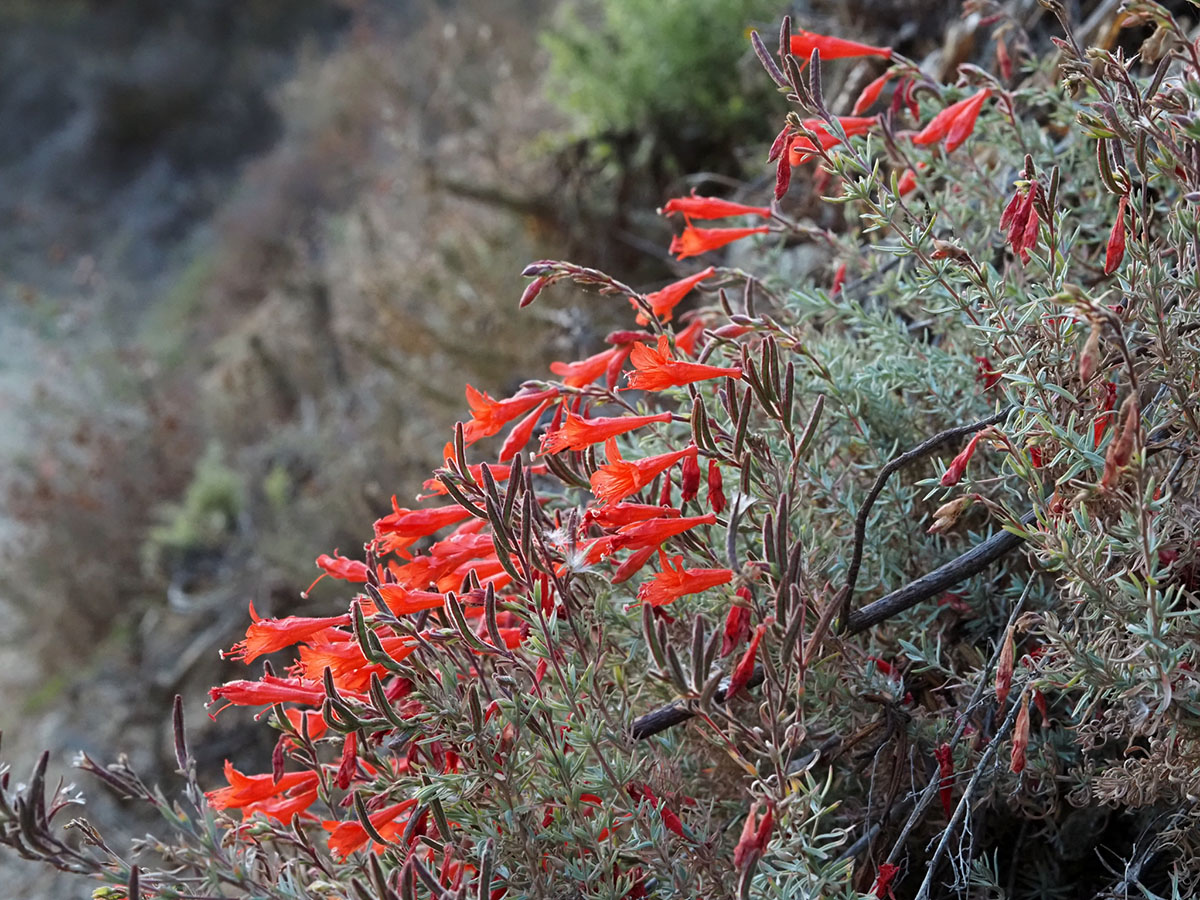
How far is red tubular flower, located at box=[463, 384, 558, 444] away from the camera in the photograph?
1320 mm

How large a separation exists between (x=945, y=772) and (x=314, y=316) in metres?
5.94

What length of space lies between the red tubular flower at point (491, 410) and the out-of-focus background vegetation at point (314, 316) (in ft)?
3.33

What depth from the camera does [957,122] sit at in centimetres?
153

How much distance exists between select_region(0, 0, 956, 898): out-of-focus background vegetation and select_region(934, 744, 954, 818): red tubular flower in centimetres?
145

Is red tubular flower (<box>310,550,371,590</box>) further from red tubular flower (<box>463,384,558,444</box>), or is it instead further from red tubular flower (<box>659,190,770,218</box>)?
red tubular flower (<box>659,190,770,218</box>)

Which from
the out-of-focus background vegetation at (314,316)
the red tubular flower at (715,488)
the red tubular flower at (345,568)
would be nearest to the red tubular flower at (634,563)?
the red tubular flower at (715,488)

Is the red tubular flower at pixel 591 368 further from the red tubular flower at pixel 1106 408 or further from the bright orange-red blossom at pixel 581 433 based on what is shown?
the red tubular flower at pixel 1106 408

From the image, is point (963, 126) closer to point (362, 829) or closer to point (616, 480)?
point (616, 480)

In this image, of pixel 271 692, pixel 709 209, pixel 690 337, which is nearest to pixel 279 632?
pixel 271 692

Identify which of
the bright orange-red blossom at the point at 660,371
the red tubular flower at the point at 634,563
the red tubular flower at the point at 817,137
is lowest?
the red tubular flower at the point at 634,563

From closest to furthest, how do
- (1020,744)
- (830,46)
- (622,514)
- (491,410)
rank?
(1020,744)
(622,514)
(491,410)
(830,46)

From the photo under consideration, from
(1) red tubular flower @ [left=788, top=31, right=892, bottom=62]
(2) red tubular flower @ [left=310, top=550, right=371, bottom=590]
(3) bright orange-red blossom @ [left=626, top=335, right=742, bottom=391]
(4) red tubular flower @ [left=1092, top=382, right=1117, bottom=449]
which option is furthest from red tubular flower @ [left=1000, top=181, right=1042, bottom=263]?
(2) red tubular flower @ [left=310, top=550, right=371, bottom=590]

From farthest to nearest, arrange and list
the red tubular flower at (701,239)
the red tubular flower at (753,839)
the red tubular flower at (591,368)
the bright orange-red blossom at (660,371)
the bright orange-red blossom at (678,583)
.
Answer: the red tubular flower at (701,239)
the red tubular flower at (591,368)
the bright orange-red blossom at (660,371)
the bright orange-red blossom at (678,583)
the red tubular flower at (753,839)

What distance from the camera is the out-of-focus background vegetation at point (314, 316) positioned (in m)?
3.68
